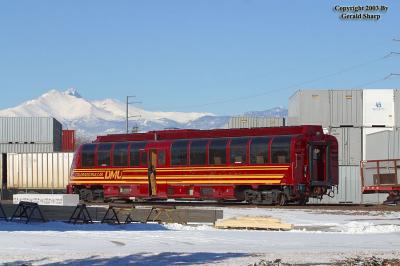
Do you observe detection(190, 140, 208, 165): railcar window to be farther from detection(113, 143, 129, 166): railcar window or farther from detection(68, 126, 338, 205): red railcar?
detection(113, 143, 129, 166): railcar window

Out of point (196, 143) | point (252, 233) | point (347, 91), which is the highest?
point (347, 91)

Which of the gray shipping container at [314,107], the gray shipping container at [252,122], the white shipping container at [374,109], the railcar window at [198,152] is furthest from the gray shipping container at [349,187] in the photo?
the gray shipping container at [252,122]

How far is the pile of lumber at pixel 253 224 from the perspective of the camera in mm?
25656

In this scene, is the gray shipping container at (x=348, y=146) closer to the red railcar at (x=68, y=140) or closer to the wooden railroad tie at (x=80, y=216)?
the wooden railroad tie at (x=80, y=216)

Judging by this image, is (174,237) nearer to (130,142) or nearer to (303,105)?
(130,142)

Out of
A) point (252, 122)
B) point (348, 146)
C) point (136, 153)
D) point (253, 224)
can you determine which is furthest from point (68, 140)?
point (253, 224)

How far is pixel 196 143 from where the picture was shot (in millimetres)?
38500

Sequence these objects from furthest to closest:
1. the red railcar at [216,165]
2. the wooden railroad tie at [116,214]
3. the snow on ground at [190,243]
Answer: the red railcar at [216,165]
the wooden railroad tie at [116,214]
the snow on ground at [190,243]

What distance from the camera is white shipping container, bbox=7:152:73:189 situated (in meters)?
54.1

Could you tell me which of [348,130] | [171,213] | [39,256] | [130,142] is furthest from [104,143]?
[39,256]

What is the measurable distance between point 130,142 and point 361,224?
18018 millimetres

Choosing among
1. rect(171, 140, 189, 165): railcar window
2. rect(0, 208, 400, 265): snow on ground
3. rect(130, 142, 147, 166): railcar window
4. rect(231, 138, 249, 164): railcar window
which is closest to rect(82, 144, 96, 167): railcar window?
rect(130, 142, 147, 166): railcar window

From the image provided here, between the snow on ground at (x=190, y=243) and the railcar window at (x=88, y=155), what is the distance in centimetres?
1691

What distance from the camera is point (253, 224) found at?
84.9 ft
